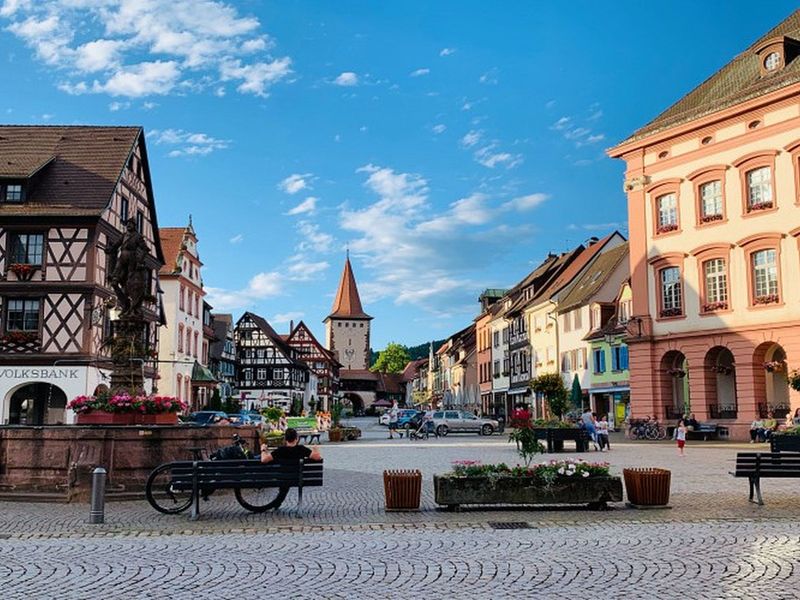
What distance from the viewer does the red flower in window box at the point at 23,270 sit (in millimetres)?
36969

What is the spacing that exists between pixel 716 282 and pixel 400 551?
3021 centimetres

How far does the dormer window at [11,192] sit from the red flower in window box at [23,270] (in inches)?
128

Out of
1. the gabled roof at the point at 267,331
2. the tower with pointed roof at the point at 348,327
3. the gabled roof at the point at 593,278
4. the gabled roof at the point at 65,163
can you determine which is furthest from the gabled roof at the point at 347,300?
the gabled roof at the point at 65,163

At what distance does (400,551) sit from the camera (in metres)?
10.0

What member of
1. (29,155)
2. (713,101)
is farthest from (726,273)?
(29,155)

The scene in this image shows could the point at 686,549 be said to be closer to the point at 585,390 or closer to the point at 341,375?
the point at 585,390

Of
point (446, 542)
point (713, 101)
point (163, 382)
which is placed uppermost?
point (713, 101)

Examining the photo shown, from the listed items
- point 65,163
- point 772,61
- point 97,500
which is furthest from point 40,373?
point 772,61

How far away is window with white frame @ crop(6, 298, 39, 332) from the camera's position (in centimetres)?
3716

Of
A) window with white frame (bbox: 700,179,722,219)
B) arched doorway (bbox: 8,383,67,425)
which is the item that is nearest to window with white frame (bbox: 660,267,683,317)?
window with white frame (bbox: 700,179,722,219)

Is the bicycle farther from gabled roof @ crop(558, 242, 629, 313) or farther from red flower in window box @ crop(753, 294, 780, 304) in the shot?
gabled roof @ crop(558, 242, 629, 313)

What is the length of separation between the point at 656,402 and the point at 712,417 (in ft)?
9.11

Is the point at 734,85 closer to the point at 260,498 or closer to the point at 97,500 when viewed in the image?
the point at 260,498

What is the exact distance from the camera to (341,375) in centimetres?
15538
